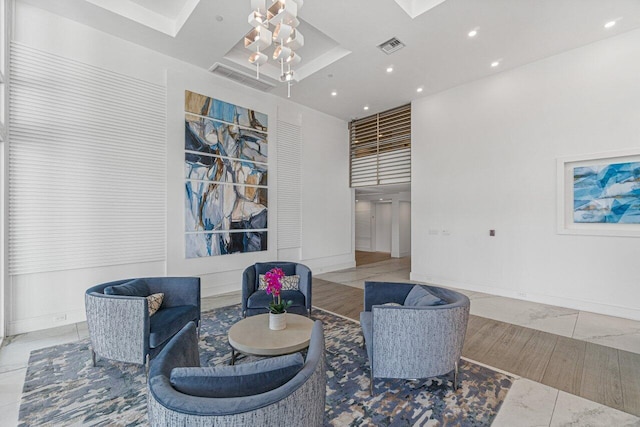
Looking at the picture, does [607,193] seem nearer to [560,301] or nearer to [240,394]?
[560,301]

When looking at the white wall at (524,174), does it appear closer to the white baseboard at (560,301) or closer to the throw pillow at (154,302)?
the white baseboard at (560,301)

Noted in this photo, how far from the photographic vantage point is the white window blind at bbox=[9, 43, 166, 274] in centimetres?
355

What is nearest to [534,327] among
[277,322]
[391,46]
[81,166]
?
[277,322]

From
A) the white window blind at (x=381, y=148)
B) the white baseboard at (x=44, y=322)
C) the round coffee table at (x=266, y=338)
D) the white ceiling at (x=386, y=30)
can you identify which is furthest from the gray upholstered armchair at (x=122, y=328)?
the white window blind at (x=381, y=148)

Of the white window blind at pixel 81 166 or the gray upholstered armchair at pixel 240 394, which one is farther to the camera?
the white window blind at pixel 81 166

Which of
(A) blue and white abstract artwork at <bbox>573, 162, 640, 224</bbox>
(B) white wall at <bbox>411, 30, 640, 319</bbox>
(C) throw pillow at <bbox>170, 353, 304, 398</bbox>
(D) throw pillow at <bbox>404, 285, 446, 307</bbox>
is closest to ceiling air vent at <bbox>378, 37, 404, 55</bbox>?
(B) white wall at <bbox>411, 30, 640, 319</bbox>

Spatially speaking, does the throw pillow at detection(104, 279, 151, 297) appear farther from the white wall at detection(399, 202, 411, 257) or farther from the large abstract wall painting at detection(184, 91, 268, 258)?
the white wall at detection(399, 202, 411, 257)

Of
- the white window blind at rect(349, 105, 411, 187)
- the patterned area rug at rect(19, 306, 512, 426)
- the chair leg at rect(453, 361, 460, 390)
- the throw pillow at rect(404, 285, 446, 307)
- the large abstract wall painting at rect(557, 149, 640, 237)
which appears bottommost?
the patterned area rug at rect(19, 306, 512, 426)

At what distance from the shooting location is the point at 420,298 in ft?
8.96

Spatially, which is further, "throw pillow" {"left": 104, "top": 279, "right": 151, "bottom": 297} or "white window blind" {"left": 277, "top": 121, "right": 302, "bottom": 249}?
"white window blind" {"left": 277, "top": 121, "right": 302, "bottom": 249}

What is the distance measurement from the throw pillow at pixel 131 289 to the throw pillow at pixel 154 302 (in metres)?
0.12

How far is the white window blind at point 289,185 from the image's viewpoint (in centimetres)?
635

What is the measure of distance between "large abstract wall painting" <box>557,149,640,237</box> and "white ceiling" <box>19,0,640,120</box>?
6.14ft

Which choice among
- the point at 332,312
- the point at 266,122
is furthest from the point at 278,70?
the point at 332,312
